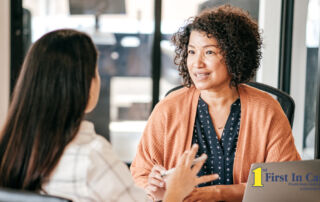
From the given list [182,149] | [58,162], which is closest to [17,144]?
[58,162]

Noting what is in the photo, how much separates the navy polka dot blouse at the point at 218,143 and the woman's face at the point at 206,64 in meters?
0.10

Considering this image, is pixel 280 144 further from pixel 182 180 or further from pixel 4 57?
pixel 4 57

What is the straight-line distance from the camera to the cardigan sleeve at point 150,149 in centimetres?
149


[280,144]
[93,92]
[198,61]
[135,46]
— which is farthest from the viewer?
[135,46]

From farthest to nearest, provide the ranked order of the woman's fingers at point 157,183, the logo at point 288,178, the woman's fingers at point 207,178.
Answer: the woman's fingers at point 157,183 → the woman's fingers at point 207,178 → the logo at point 288,178

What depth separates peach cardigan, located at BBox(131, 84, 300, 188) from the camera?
4.77 ft

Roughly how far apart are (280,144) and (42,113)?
0.91 metres

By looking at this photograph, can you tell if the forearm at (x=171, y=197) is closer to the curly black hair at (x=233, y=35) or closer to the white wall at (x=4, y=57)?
the curly black hair at (x=233, y=35)

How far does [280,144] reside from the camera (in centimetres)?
146

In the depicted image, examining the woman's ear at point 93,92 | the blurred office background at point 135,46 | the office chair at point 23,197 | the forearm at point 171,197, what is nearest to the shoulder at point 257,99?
the forearm at point 171,197

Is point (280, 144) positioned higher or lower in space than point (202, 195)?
higher

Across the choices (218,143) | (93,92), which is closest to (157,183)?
(218,143)

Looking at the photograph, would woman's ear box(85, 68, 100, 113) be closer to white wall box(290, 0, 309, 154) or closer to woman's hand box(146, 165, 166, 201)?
woman's hand box(146, 165, 166, 201)

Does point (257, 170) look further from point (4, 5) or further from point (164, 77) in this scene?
point (4, 5)
